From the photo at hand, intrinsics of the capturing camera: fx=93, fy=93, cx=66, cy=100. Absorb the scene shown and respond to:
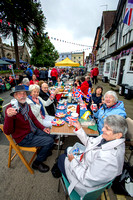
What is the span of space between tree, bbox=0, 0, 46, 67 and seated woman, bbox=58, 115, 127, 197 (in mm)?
13293

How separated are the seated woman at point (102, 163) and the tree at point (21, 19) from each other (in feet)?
43.6

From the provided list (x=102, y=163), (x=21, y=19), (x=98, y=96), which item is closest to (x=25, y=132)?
(x=102, y=163)

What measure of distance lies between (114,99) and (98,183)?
5.47 ft

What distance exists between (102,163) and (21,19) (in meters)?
18.5

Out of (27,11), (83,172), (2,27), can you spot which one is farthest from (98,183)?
(2,27)

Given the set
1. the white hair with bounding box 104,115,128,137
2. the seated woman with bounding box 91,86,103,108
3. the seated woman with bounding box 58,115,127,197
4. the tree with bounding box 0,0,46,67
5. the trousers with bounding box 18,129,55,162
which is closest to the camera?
the seated woman with bounding box 58,115,127,197

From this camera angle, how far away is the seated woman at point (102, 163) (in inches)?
40.7

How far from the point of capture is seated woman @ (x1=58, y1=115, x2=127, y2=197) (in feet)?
3.39

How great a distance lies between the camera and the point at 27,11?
1305 centimetres

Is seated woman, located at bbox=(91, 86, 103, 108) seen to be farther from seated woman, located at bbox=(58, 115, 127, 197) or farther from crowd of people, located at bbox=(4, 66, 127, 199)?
seated woman, located at bbox=(58, 115, 127, 197)

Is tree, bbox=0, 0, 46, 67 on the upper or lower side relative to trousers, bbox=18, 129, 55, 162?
upper

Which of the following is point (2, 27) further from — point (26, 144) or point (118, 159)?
point (118, 159)

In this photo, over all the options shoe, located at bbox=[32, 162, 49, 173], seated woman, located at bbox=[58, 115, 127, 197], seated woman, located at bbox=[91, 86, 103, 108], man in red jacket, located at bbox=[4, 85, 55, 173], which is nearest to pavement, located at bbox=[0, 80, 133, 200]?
shoe, located at bbox=[32, 162, 49, 173]

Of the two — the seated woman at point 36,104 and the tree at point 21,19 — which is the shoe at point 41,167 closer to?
the seated woman at point 36,104
